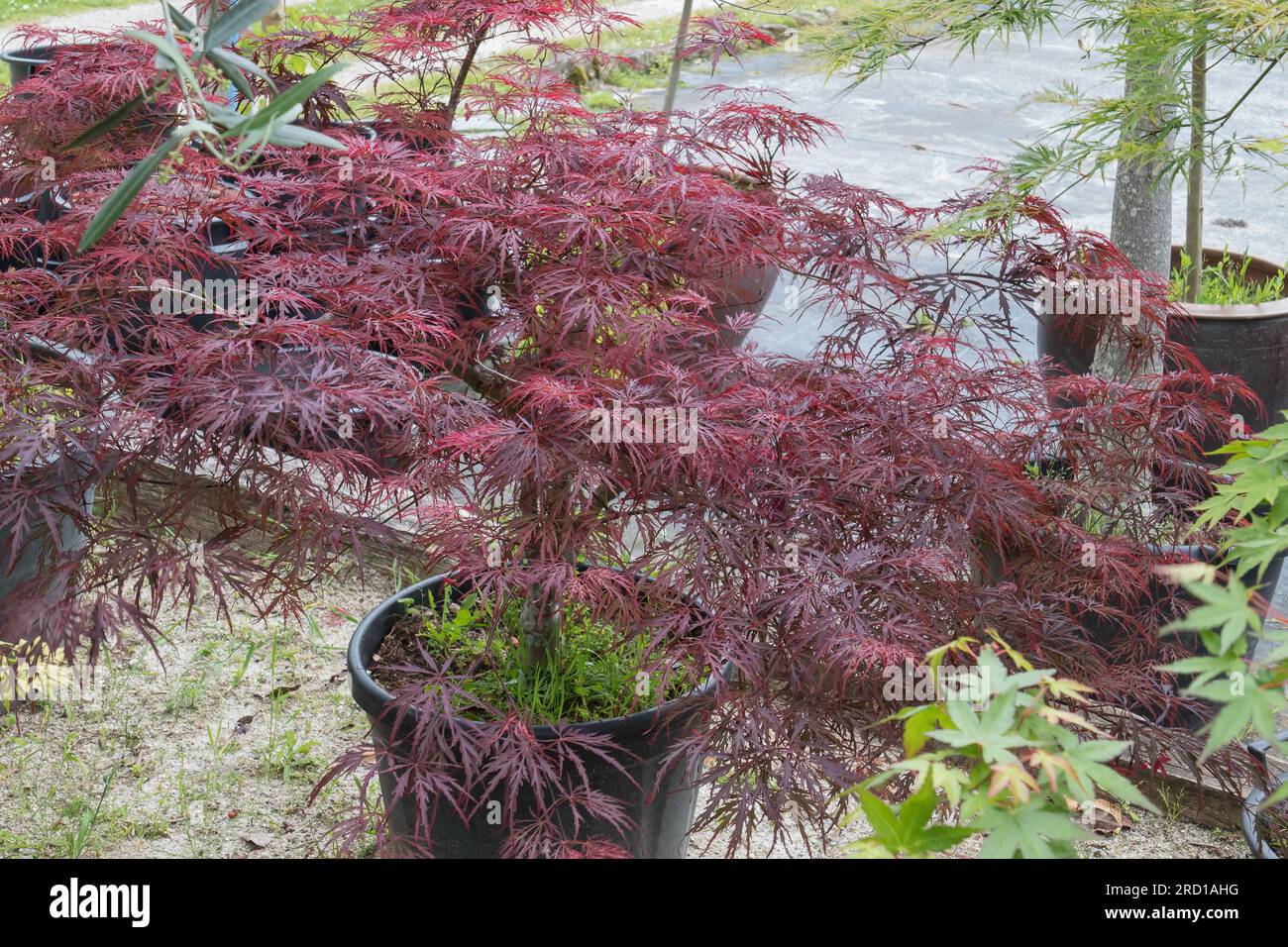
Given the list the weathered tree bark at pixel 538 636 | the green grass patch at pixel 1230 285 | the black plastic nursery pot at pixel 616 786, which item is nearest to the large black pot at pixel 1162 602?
the black plastic nursery pot at pixel 616 786

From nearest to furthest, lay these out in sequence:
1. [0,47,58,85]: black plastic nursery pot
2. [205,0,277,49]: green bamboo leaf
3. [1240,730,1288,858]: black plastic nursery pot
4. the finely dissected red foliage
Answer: [205,0,277,49]: green bamboo leaf
the finely dissected red foliage
[1240,730,1288,858]: black plastic nursery pot
[0,47,58,85]: black plastic nursery pot

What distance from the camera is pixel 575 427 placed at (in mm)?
1362

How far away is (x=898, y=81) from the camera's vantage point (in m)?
7.74

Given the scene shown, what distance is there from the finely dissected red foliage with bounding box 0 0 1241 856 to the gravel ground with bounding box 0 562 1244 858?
0.52 meters

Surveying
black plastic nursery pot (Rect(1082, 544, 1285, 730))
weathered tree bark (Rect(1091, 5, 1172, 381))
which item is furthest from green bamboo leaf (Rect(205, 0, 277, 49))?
weathered tree bark (Rect(1091, 5, 1172, 381))

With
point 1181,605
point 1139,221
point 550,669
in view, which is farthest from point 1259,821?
point 1139,221

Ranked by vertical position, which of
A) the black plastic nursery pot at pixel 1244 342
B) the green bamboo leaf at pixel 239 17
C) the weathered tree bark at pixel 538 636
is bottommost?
the weathered tree bark at pixel 538 636

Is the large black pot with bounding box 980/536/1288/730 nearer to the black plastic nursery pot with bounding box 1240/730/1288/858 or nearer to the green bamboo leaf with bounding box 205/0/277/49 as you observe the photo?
the black plastic nursery pot with bounding box 1240/730/1288/858

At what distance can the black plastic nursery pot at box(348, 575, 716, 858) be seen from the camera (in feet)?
5.17

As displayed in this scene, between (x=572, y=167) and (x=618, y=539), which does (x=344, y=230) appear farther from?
(x=618, y=539)

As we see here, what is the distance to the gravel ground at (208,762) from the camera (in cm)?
204

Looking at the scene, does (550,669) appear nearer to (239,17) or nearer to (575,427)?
(575,427)

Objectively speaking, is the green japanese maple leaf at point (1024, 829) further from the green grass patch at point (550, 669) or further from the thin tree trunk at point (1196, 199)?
the thin tree trunk at point (1196, 199)

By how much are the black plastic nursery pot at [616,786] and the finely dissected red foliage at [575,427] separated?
5 cm
